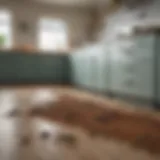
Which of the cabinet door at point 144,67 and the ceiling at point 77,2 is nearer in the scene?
the cabinet door at point 144,67

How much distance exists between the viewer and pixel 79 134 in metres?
1.57

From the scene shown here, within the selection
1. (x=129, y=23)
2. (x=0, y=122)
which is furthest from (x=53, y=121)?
(x=129, y=23)

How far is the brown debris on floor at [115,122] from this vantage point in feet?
4.76

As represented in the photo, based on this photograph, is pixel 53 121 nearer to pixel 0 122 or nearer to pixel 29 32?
pixel 0 122

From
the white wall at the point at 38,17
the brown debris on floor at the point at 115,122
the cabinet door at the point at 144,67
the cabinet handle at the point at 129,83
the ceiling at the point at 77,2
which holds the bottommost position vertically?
the brown debris on floor at the point at 115,122

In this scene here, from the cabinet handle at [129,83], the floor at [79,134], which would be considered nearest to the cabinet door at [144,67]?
the cabinet handle at [129,83]

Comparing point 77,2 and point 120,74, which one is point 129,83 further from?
point 77,2

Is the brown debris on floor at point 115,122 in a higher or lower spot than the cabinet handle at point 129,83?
lower

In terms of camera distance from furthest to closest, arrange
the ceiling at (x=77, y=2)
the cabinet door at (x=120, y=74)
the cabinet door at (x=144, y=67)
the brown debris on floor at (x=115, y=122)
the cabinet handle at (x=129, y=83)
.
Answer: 1. the ceiling at (x=77, y=2)
2. the cabinet door at (x=120, y=74)
3. the cabinet handle at (x=129, y=83)
4. the cabinet door at (x=144, y=67)
5. the brown debris on floor at (x=115, y=122)

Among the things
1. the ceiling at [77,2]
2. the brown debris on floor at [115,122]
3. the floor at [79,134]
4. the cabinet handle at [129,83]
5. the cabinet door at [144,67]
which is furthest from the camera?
the ceiling at [77,2]

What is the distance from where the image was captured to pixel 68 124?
1827mm

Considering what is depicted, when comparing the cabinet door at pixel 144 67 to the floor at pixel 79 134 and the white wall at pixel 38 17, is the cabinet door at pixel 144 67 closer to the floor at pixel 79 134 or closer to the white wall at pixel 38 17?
the floor at pixel 79 134

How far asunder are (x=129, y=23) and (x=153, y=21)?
81cm

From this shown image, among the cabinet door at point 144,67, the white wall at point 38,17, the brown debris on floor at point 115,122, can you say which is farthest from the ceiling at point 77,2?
the brown debris on floor at point 115,122
